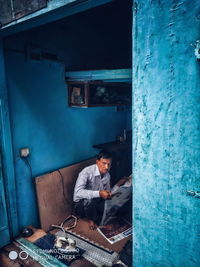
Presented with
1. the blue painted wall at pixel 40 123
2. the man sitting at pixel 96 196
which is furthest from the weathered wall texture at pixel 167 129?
the blue painted wall at pixel 40 123

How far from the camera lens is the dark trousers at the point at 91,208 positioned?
3.93 meters

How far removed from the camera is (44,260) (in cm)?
286

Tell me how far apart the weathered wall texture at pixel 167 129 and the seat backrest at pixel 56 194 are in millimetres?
2525

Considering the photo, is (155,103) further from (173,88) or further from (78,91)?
(78,91)

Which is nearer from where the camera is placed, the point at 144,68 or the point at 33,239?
the point at 144,68

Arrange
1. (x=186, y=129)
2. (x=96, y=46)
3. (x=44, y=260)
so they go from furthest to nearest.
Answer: (x=96, y=46), (x=44, y=260), (x=186, y=129)

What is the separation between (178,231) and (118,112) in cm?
433

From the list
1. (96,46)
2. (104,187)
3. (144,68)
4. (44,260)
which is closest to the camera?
(144,68)

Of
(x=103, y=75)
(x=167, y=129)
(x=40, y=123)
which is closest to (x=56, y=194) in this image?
(x=40, y=123)

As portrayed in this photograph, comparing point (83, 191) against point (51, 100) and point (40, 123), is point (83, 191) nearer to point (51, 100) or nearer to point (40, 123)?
point (40, 123)

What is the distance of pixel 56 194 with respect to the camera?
Result: 155 inches

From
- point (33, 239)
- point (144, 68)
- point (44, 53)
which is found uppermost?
point (44, 53)

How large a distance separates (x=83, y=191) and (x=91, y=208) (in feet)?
1.32

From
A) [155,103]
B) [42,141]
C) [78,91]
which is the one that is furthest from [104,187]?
[155,103]
